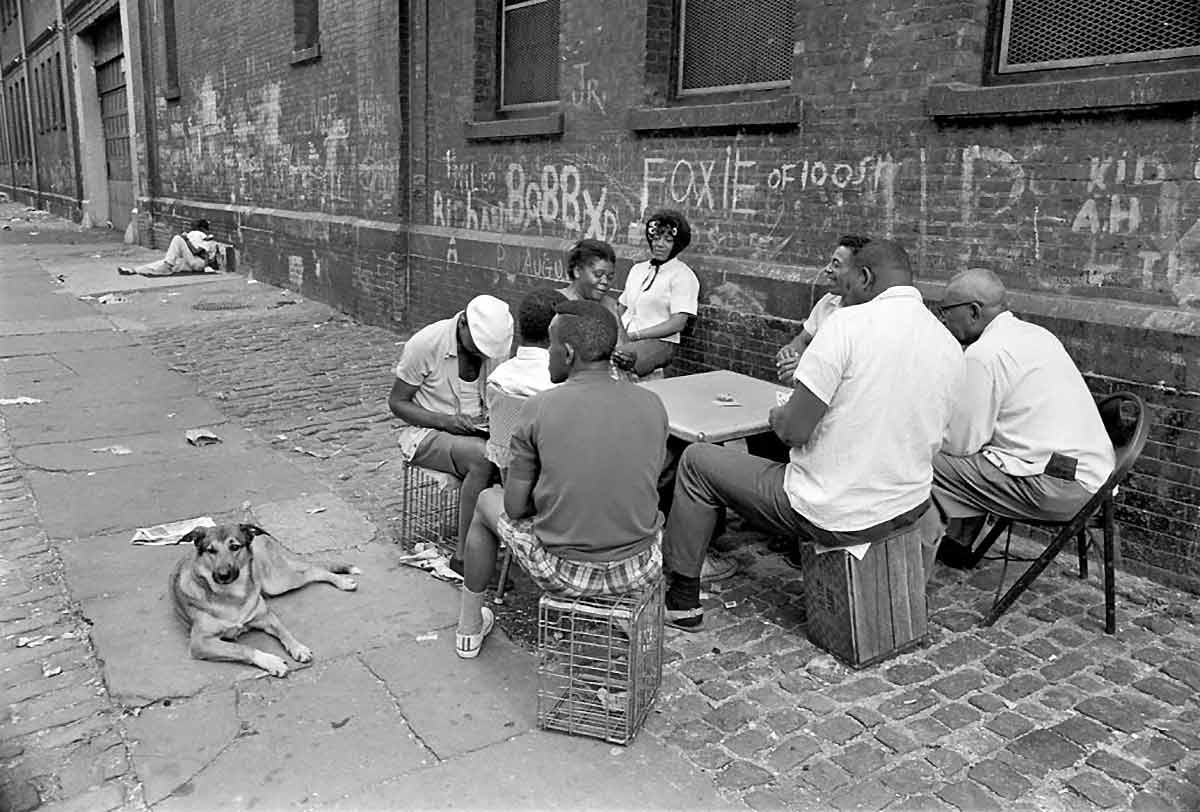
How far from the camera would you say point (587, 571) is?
3.35 meters

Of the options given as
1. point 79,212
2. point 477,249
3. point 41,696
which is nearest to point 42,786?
point 41,696

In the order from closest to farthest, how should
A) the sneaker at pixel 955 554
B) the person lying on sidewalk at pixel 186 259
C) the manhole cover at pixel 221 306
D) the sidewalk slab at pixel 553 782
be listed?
the sidewalk slab at pixel 553 782 < the sneaker at pixel 955 554 < the manhole cover at pixel 221 306 < the person lying on sidewalk at pixel 186 259

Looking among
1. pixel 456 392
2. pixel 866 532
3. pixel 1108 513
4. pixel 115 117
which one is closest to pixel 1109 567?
pixel 1108 513

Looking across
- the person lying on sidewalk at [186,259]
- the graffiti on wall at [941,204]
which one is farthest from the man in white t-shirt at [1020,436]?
the person lying on sidewalk at [186,259]

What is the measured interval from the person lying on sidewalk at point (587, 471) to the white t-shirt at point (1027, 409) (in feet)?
5.28

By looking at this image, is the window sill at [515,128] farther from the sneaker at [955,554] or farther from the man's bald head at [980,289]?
the sneaker at [955,554]

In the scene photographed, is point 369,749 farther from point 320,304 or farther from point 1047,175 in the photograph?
point 320,304

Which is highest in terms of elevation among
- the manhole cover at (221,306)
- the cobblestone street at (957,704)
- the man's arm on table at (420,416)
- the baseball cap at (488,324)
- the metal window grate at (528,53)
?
the metal window grate at (528,53)

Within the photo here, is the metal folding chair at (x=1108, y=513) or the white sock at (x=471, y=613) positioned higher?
the metal folding chair at (x=1108, y=513)

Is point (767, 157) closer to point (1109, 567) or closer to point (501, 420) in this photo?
point (501, 420)

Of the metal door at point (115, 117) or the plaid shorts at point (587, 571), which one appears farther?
the metal door at point (115, 117)

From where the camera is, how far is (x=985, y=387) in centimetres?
420

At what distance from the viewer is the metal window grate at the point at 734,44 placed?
682 cm

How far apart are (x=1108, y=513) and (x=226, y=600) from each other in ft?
12.1
